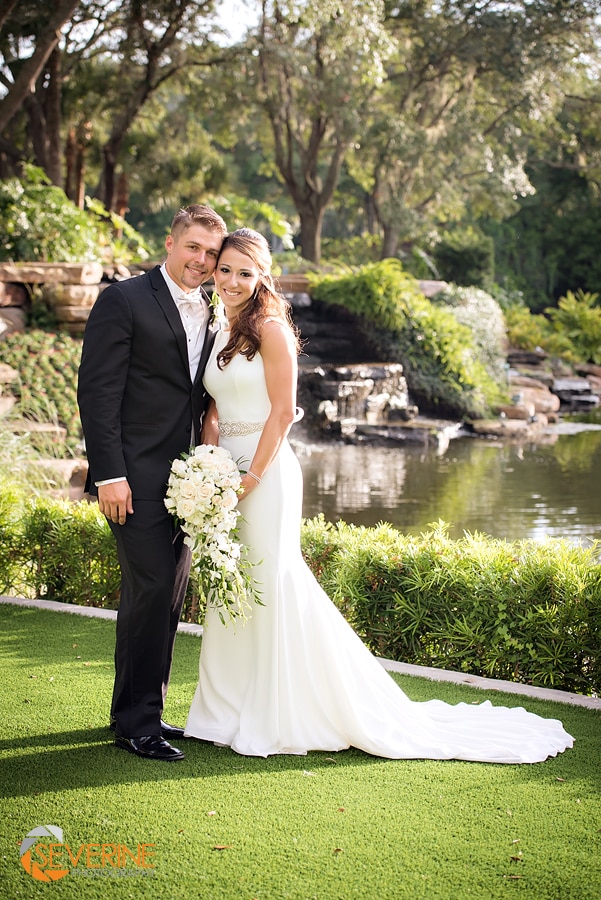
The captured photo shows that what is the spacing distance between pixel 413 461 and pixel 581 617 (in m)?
9.37

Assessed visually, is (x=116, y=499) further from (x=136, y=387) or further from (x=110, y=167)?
(x=110, y=167)

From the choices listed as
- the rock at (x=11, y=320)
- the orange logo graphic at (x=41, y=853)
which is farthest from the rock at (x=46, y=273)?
the orange logo graphic at (x=41, y=853)

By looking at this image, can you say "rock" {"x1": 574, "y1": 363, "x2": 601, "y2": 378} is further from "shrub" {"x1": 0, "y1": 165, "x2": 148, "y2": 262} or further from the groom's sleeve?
the groom's sleeve

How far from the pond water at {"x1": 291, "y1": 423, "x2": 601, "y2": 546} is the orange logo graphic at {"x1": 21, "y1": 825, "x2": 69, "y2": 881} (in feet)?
19.1

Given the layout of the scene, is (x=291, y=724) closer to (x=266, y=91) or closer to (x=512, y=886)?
(x=512, y=886)

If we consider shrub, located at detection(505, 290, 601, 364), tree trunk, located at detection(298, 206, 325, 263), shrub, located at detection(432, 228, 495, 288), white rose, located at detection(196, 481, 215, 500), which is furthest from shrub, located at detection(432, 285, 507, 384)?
white rose, located at detection(196, 481, 215, 500)

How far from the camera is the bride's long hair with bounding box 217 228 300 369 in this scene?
396 centimetres

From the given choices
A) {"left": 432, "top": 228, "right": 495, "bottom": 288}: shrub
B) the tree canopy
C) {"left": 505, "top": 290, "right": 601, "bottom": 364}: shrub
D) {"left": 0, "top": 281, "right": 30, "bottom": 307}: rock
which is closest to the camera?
{"left": 0, "top": 281, "right": 30, "bottom": 307}: rock

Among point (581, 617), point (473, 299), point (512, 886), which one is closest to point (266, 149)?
point (473, 299)

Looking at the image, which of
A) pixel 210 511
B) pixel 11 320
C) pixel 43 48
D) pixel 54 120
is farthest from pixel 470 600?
pixel 54 120

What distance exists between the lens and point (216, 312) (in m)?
4.18

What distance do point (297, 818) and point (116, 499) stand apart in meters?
1.40

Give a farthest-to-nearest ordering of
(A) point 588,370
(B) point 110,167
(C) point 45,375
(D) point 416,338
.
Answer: (A) point 588,370 → (B) point 110,167 → (D) point 416,338 → (C) point 45,375

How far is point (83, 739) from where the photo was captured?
399cm
